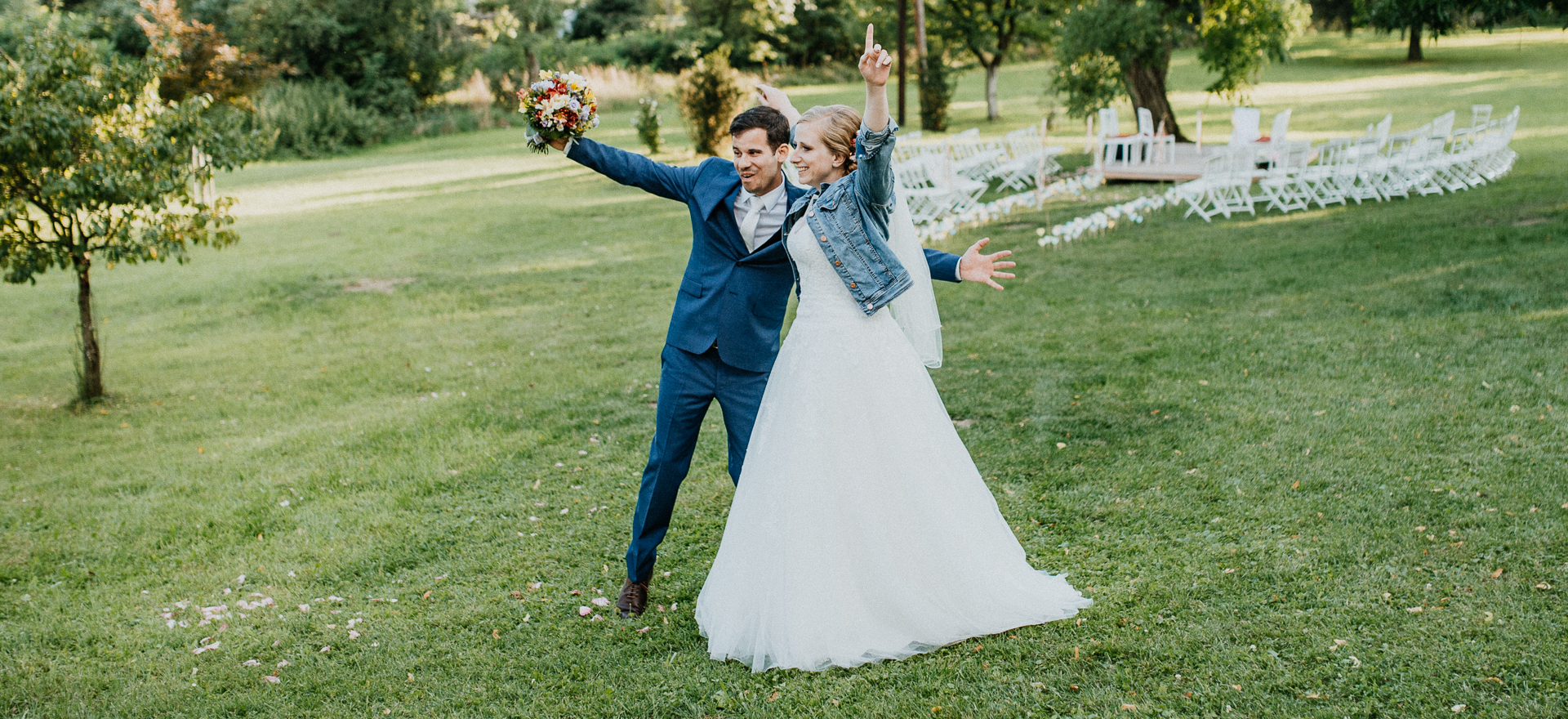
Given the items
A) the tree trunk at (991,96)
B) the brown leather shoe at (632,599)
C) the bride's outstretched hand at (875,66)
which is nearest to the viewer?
the bride's outstretched hand at (875,66)

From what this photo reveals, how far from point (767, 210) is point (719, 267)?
10.9 inches

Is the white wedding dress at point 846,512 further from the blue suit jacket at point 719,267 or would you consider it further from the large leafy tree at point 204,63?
the large leafy tree at point 204,63

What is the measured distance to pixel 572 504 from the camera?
18.0ft

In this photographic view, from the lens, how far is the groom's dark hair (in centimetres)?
360

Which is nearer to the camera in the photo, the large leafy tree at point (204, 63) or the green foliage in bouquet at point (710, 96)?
the green foliage in bouquet at point (710, 96)

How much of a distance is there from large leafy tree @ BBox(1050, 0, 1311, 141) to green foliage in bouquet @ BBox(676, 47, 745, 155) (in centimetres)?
666

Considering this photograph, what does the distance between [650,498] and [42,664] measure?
2460 millimetres

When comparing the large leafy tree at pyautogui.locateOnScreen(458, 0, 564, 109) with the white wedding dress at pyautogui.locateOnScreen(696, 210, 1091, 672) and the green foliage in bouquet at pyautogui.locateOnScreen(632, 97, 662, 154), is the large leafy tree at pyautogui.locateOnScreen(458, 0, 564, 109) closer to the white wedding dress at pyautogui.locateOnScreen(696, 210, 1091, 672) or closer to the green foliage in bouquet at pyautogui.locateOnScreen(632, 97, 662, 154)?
the green foliage in bouquet at pyautogui.locateOnScreen(632, 97, 662, 154)

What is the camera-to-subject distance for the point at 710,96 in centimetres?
2175

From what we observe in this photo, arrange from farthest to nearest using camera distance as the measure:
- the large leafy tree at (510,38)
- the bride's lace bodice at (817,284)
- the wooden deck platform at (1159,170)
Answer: the large leafy tree at (510,38)
the wooden deck platform at (1159,170)
the bride's lace bodice at (817,284)

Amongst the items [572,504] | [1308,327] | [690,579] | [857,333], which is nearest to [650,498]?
[690,579]

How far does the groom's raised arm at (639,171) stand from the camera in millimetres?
3889

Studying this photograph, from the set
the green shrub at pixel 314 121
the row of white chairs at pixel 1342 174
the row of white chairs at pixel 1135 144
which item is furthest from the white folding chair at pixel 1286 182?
the green shrub at pixel 314 121

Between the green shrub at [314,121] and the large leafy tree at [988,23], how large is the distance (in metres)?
18.1
